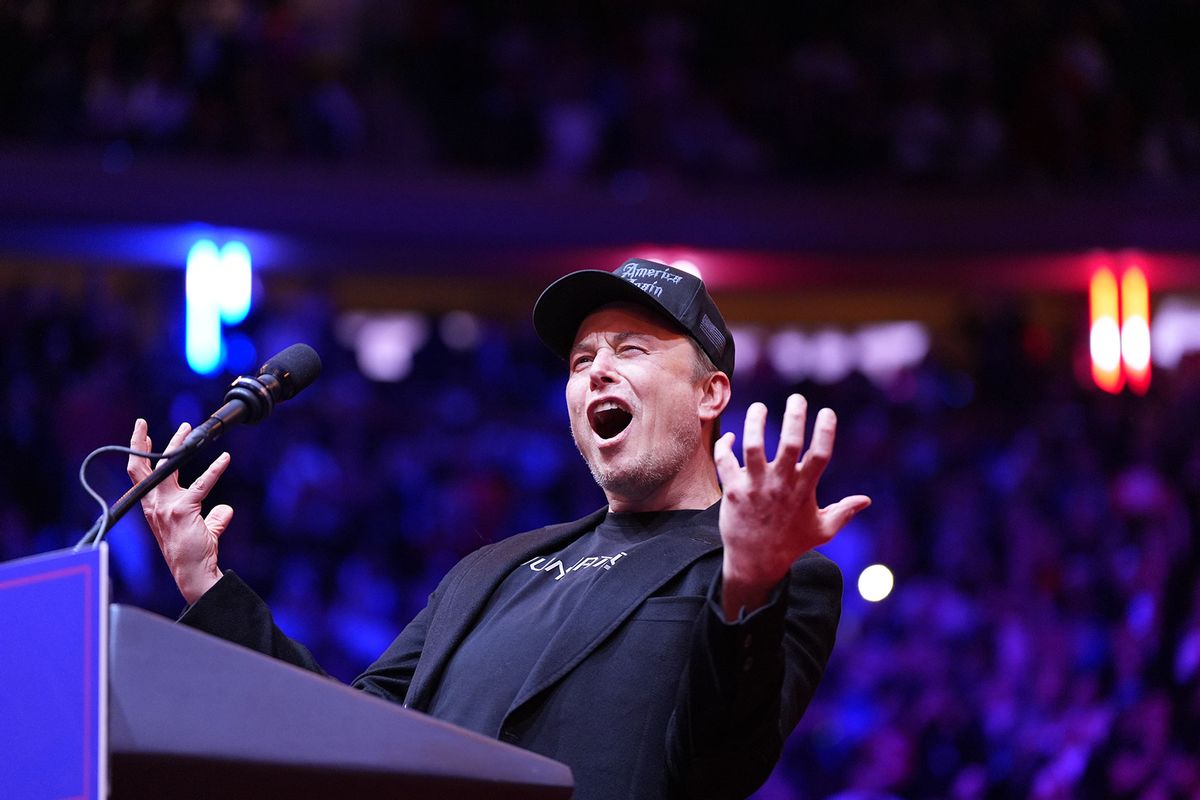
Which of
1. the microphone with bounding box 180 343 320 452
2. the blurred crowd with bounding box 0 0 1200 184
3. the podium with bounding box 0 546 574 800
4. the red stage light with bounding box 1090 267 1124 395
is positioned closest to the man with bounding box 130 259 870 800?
the microphone with bounding box 180 343 320 452

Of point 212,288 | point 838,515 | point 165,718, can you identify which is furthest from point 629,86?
point 165,718

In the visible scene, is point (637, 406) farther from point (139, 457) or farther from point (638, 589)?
point (139, 457)

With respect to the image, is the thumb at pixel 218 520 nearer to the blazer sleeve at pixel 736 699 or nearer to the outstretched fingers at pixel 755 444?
the blazer sleeve at pixel 736 699

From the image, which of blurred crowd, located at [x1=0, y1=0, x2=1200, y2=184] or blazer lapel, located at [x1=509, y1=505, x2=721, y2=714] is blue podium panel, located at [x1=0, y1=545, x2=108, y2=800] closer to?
blazer lapel, located at [x1=509, y1=505, x2=721, y2=714]

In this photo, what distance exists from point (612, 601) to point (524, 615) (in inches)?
7.6

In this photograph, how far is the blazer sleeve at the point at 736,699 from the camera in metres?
1.68

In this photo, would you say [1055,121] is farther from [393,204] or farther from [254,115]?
[254,115]

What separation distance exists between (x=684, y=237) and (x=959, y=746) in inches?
142

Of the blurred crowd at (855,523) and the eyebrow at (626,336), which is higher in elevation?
the eyebrow at (626,336)

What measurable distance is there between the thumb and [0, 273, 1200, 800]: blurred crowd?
406cm

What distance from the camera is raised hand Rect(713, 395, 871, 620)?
160 cm

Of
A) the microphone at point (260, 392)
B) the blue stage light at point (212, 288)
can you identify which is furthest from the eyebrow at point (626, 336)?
the blue stage light at point (212, 288)

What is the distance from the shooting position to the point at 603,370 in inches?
88.7

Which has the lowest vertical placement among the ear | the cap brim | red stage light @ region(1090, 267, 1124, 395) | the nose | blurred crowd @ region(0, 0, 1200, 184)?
the ear
